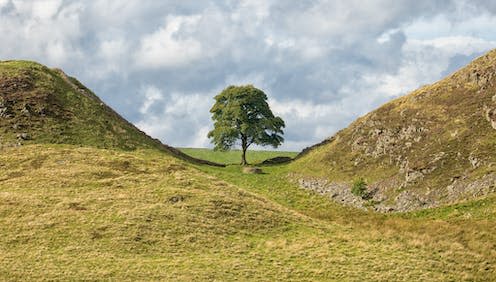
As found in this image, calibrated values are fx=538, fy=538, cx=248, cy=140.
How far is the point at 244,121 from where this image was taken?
99188 mm

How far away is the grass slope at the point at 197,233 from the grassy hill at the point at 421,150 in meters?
5.13

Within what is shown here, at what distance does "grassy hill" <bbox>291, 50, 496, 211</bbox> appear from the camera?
205 ft

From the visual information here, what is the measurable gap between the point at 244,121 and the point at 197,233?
54279 mm

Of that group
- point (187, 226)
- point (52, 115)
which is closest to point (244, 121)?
point (52, 115)

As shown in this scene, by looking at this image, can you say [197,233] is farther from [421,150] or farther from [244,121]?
[244,121]

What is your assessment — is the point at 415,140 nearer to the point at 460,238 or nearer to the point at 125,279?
the point at 460,238

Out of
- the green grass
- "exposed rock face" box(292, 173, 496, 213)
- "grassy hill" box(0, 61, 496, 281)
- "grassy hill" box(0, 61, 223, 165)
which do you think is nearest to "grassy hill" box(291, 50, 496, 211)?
"exposed rock face" box(292, 173, 496, 213)

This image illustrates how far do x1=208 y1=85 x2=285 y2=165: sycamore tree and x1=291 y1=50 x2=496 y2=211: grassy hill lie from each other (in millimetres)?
10301

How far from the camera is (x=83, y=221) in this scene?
154 feet

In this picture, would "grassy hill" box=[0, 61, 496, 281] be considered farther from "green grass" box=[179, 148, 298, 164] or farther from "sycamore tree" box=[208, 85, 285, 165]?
"green grass" box=[179, 148, 298, 164]

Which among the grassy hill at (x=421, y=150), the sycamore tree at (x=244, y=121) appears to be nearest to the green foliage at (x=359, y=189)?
the grassy hill at (x=421, y=150)

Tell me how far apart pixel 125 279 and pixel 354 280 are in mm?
15380

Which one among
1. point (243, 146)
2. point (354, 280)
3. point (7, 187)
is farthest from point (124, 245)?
point (243, 146)

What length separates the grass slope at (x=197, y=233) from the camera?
1494 inches
